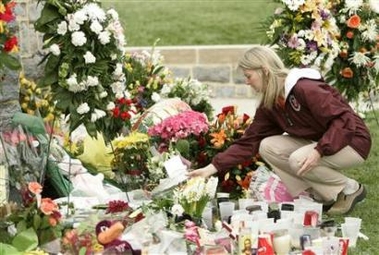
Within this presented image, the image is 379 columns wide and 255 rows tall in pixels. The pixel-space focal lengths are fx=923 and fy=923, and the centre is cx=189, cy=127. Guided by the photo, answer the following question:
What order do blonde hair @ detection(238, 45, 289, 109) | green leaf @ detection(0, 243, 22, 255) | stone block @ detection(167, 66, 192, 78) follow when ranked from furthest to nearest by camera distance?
stone block @ detection(167, 66, 192, 78) → blonde hair @ detection(238, 45, 289, 109) → green leaf @ detection(0, 243, 22, 255)

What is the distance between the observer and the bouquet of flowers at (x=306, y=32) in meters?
6.19

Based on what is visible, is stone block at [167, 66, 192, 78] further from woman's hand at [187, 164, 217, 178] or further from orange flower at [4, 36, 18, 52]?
orange flower at [4, 36, 18, 52]

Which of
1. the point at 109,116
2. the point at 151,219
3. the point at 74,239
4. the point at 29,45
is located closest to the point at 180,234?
the point at 151,219

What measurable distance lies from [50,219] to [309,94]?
1.60m

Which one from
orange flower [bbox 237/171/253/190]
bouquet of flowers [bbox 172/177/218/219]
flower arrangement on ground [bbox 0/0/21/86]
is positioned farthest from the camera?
orange flower [bbox 237/171/253/190]

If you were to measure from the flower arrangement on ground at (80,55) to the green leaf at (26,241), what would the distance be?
84 cm

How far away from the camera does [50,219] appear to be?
425 centimetres

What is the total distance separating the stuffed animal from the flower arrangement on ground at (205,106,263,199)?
5.14ft

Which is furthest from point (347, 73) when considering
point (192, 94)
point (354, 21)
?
point (192, 94)

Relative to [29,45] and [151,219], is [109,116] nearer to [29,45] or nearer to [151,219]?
[151,219]

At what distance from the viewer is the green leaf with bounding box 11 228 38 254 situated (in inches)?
163

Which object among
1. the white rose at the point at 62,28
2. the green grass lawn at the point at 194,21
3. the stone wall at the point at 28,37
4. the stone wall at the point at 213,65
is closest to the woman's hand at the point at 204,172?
the white rose at the point at 62,28

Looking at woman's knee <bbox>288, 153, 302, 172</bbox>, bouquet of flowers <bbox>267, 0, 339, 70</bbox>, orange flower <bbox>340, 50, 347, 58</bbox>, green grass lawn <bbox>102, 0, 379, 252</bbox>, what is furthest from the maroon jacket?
green grass lawn <bbox>102, 0, 379, 252</bbox>

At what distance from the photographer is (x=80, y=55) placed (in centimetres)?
478
